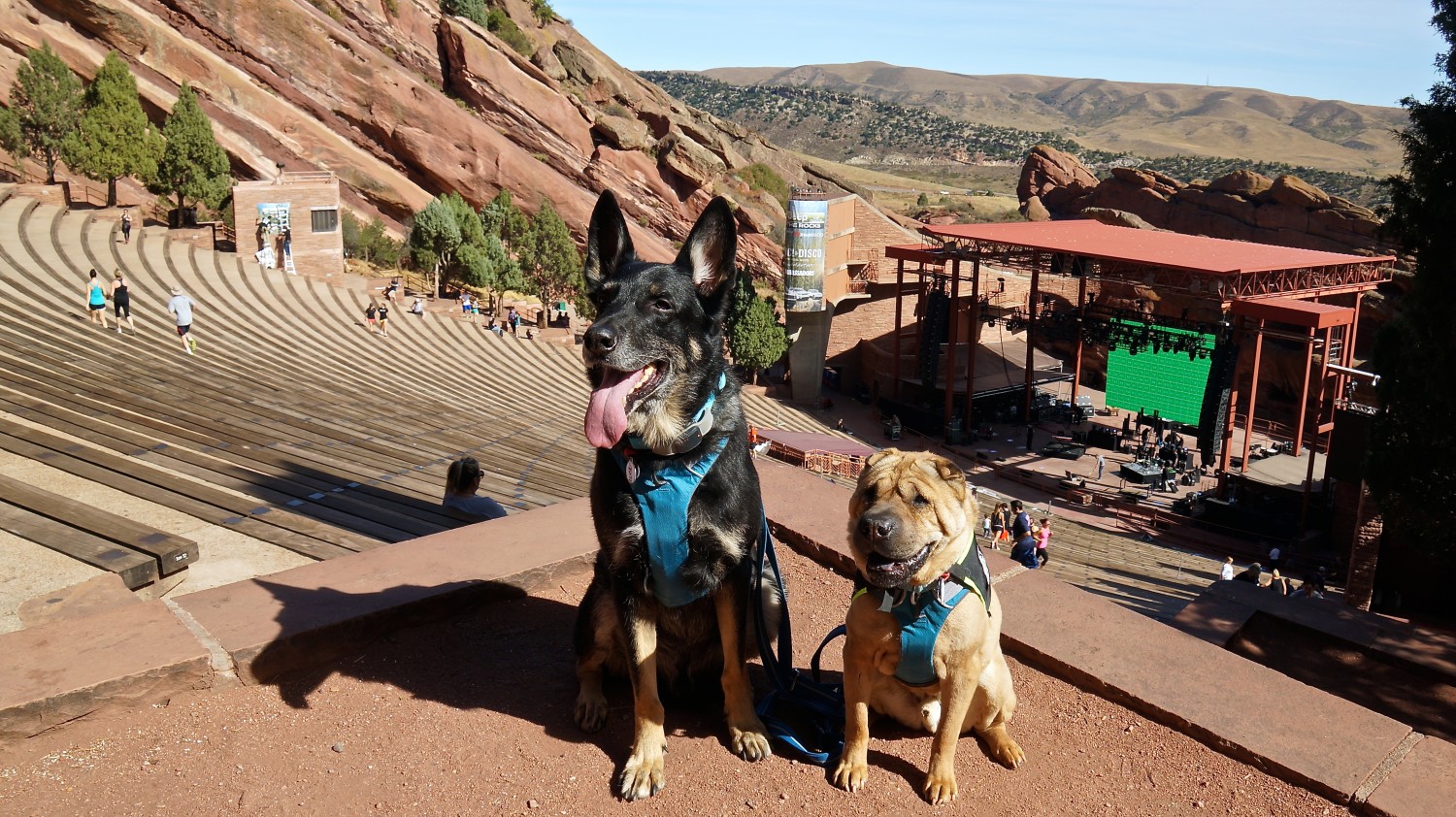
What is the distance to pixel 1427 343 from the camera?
12.7 metres

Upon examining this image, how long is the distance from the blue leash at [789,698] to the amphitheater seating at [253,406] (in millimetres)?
3351

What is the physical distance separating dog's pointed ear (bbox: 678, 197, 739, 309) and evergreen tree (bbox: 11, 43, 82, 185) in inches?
1354

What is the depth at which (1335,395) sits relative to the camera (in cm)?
3225

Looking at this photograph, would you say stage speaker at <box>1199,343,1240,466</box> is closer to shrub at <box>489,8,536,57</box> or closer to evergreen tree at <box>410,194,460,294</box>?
→ evergreen tree at <box>410,194,460,294</box>

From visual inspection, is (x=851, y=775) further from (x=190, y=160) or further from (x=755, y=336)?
(x=755, y=336)

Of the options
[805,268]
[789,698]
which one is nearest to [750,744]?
[789,698]

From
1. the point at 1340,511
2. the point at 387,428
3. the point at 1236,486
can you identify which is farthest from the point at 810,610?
the point at 1236,486

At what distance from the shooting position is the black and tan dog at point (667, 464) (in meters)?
3.25

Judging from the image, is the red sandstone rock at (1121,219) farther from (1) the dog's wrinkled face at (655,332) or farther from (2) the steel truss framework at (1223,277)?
(1) the dog's wrinkled face at (655,332)

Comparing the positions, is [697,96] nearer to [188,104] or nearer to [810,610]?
[188,104]

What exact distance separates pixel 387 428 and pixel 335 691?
8.30 m

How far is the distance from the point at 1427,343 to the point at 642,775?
13.4 meters

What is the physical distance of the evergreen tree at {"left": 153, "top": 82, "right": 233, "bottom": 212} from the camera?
102 feet

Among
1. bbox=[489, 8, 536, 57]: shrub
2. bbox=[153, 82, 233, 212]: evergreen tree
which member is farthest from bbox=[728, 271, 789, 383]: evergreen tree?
bbox=[489, 8, 536, 57]: shrub
